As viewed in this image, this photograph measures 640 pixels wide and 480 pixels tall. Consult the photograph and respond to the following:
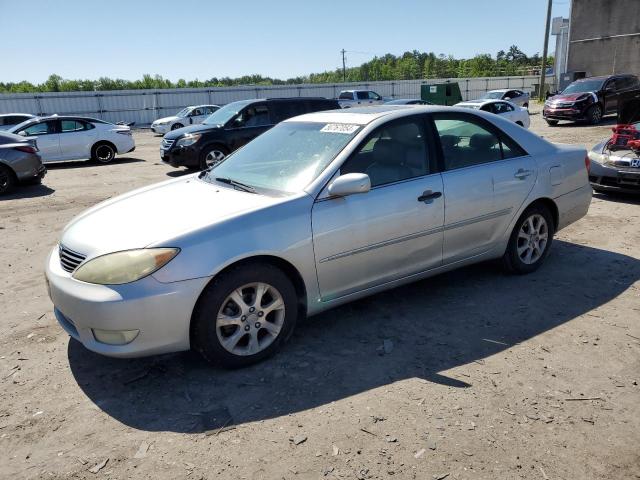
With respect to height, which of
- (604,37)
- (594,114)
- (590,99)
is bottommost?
(594,114)

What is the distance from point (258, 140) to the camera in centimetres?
469

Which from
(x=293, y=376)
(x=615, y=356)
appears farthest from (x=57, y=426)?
(x=615, y=356)

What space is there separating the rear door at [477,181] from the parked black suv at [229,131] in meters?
7.72

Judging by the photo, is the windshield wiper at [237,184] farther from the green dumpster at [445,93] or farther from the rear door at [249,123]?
the green dumpster at [445,93]

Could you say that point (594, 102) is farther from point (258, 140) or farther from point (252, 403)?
point (252, 403)

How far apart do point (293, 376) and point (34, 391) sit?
1.65 meters

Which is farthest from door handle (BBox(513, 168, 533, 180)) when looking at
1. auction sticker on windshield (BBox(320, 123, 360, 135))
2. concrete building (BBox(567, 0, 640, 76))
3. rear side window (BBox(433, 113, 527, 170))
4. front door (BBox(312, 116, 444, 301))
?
concrete building (BBox(567, 0, 640, 76))

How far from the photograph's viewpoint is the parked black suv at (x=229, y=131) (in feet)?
38.2

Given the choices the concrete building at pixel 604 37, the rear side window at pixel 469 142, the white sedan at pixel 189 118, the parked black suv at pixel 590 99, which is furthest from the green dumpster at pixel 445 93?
the rear side window at pixel 469 142

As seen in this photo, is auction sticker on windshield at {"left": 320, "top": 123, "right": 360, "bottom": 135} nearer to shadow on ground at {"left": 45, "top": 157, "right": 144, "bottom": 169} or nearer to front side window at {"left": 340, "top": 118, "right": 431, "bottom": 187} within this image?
front side window at {"left": 340, "top": 118, "right": 431, "bottom": 187}

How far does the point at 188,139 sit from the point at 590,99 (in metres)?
16.7

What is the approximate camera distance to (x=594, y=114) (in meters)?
20.7

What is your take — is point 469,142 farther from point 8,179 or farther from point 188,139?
point 8,179

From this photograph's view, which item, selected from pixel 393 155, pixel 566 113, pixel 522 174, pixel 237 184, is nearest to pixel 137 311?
pixel 237 184
